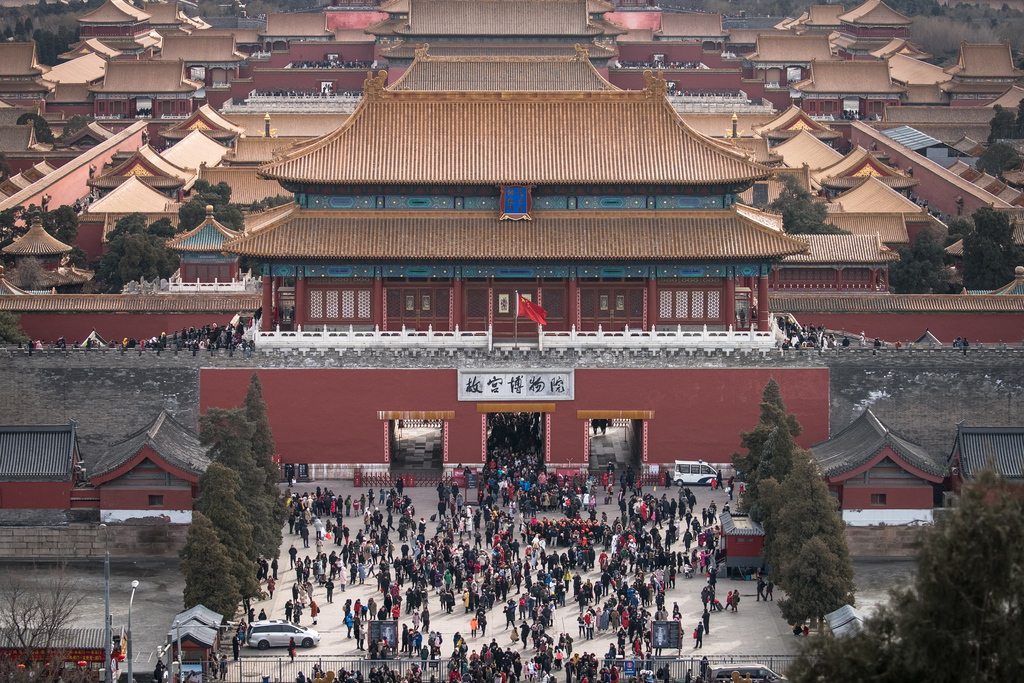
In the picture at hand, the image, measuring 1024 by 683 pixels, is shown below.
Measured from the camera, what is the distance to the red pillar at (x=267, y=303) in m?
61.1

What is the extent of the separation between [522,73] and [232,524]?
35202mm

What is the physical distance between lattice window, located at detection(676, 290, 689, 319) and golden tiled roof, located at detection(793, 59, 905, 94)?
6046 centimetres

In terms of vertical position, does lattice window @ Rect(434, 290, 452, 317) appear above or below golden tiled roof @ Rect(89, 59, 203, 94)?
below

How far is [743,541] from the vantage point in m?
50.2

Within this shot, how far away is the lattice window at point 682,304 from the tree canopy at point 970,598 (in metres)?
33.3

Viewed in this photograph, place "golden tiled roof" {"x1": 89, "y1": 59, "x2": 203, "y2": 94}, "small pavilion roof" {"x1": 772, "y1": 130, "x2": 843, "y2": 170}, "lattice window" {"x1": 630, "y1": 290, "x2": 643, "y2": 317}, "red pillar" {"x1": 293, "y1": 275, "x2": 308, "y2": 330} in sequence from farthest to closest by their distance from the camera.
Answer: "golden tiled roof" {"x1": 89, "y1": 59, "x2": 203, "y2": 94}, "small pavilion roof" {"x1": 772, "y1": 130, "x2": 843, "y2": 170}, "lattice window" {"x1": 630, "y1": 290, "x2": 643, "y2": 317}, "red pillar" {"x1": 293, "y1": 275, "x2": 308, "y2": 330}

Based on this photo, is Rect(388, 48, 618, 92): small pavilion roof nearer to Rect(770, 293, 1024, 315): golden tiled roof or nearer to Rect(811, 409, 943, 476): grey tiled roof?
Rect(770, 293, 1024, 315): golden tiled roof

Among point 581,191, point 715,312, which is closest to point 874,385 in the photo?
point 715,312

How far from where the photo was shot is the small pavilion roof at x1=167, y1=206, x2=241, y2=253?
72250 millimetres

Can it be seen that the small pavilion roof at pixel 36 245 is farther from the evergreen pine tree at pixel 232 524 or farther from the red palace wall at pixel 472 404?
the evergreen pine tree at pixel 232 524

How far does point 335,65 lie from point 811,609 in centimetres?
8326

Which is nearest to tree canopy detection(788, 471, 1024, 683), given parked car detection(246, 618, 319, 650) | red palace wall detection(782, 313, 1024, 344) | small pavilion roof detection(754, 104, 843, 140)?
parked car detection(246, 618, 319, 650)

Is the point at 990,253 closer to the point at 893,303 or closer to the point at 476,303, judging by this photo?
the point at 893,303

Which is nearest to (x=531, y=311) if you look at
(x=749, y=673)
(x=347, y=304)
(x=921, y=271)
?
(x=347, y=304)
